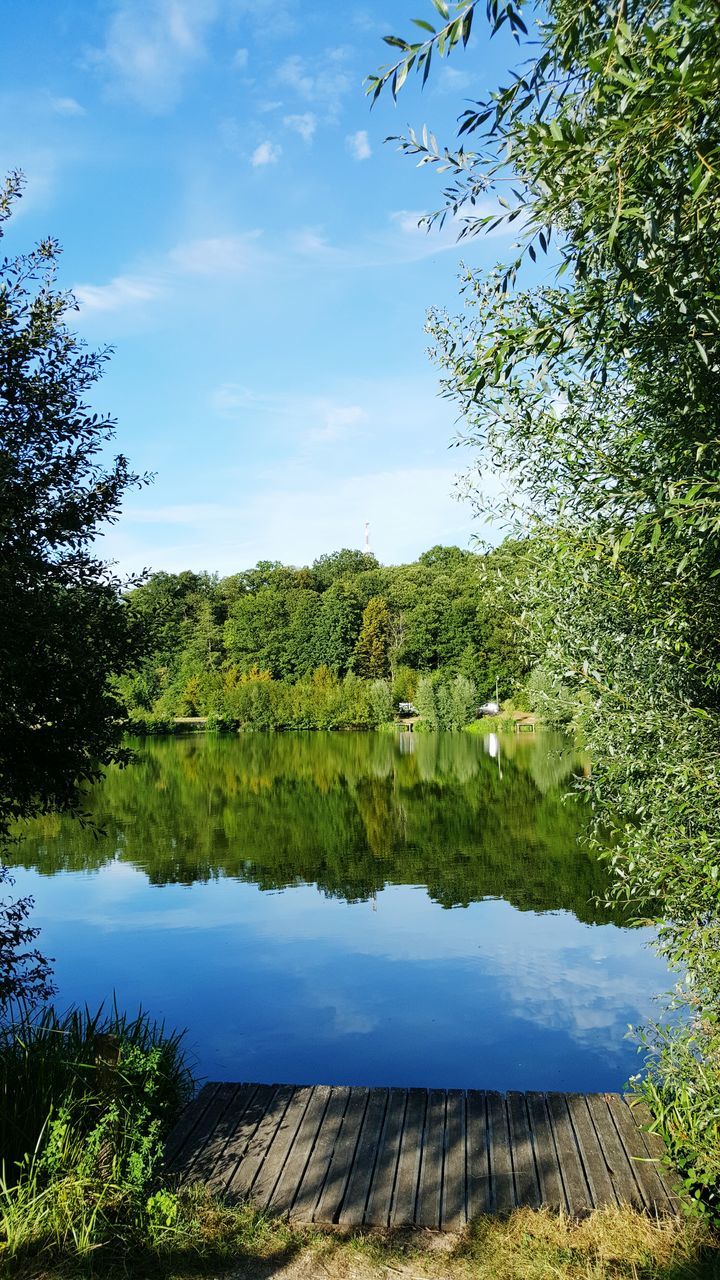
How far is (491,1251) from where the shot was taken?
14.2ft

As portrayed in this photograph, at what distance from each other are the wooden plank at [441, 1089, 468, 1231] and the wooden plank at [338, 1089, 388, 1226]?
448mm

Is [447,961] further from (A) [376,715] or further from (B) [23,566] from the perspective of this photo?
(A) [376,715]

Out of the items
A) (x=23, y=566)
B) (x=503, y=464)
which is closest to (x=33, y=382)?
(x=23, y=566)

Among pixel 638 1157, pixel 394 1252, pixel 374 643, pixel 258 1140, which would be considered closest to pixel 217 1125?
pixel 258 1140

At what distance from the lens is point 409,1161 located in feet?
16.7

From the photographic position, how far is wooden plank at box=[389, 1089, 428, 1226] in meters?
4.69

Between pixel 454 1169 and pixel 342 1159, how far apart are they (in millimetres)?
699

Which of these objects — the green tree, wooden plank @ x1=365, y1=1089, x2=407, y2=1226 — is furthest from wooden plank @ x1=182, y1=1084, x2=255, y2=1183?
the green tree

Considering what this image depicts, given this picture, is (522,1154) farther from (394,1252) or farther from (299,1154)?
(299,1154)

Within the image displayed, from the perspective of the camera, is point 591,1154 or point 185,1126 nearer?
point 591,1154

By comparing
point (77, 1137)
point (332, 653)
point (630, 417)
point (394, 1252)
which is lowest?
point (394, 1252)

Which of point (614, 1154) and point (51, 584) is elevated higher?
point (51, 584)

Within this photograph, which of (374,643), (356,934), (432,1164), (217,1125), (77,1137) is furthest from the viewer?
(374,643)

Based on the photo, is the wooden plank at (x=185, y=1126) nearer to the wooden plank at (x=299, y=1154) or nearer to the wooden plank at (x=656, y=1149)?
the wooden plank at (x=299, y=1154)
